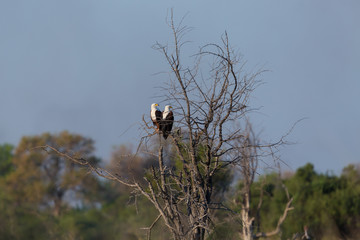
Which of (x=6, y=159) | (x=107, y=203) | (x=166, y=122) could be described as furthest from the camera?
(x=6, y=159)

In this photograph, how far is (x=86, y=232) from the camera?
1897 cm

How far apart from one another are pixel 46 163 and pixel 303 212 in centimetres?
1178

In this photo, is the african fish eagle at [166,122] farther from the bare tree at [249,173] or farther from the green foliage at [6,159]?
the green foliage at [6,159]

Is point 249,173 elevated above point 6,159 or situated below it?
below

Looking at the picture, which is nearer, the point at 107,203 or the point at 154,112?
the point at 154,112

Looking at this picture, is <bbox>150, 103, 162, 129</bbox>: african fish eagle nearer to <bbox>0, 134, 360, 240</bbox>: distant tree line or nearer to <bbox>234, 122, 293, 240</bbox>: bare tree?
<bbox>234, 122, 293, 240</bbox>: bare tree

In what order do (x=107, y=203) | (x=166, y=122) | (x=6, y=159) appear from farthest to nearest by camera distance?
(x=6, y=159)
(x=107, y=203)
(x=166, y=122)

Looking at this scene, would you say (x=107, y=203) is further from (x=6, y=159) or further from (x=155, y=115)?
(x=155, y=115)

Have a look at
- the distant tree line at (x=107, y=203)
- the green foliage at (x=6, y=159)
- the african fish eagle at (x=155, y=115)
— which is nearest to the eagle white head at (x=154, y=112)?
the african fish eagle at (x=155, y=115)

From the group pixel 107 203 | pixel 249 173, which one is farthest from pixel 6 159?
pixel 249 173

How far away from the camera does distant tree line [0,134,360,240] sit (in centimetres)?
1811

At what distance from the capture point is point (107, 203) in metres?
23.3

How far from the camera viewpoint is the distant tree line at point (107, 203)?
59.4ft

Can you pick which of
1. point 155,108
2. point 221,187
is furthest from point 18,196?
point 155,108
